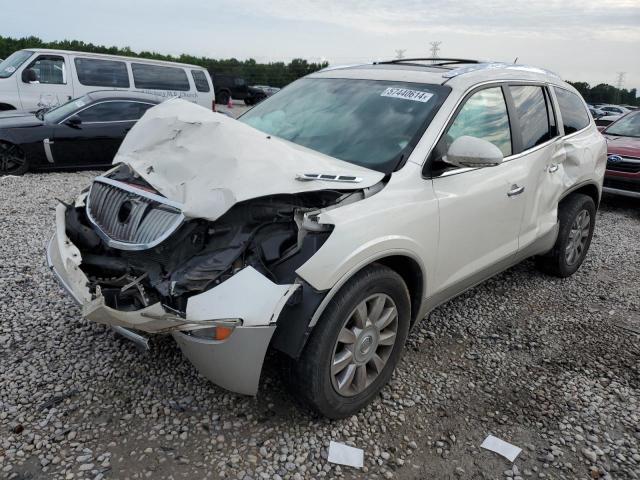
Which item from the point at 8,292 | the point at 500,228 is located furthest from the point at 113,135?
the point at 500,228

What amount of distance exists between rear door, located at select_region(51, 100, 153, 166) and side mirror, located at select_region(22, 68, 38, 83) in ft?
10.2

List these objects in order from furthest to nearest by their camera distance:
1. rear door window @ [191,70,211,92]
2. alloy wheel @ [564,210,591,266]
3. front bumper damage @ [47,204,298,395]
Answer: rear door window @ [191,70,211,92], alloy wheel @ [564,210,591,266], front bumper damage @ [47,204,298,395]

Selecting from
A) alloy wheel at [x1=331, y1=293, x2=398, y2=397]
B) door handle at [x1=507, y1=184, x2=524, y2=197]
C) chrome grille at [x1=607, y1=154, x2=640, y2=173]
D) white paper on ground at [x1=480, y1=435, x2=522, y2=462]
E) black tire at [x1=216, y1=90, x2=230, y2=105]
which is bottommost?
black tire at [x1=216, y1=90, x2=230, y2=105]

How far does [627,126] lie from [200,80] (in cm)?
934

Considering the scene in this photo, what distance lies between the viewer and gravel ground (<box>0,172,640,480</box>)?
245 cm

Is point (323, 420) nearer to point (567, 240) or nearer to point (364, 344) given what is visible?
point (364, 344)

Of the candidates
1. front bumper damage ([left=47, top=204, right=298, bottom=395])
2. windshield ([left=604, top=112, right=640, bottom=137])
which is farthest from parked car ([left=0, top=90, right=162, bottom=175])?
windshield ([left=604, top=112, right=640, bottom=137])

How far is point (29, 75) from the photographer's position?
402 inches

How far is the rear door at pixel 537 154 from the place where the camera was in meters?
3.73

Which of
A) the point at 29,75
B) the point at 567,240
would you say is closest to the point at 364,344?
the point at 567,240

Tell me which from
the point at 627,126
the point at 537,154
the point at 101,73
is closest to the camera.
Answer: the point at 537,154

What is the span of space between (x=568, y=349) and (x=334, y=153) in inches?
88.3

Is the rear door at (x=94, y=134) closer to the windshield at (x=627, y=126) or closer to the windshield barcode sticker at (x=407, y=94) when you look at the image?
the windshield barcode sticker at (x=407, y=94)

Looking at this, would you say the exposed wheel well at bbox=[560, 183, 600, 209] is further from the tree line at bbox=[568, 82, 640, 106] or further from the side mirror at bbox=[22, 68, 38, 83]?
the tree line at bbox=[568, 82, 640, 106]
